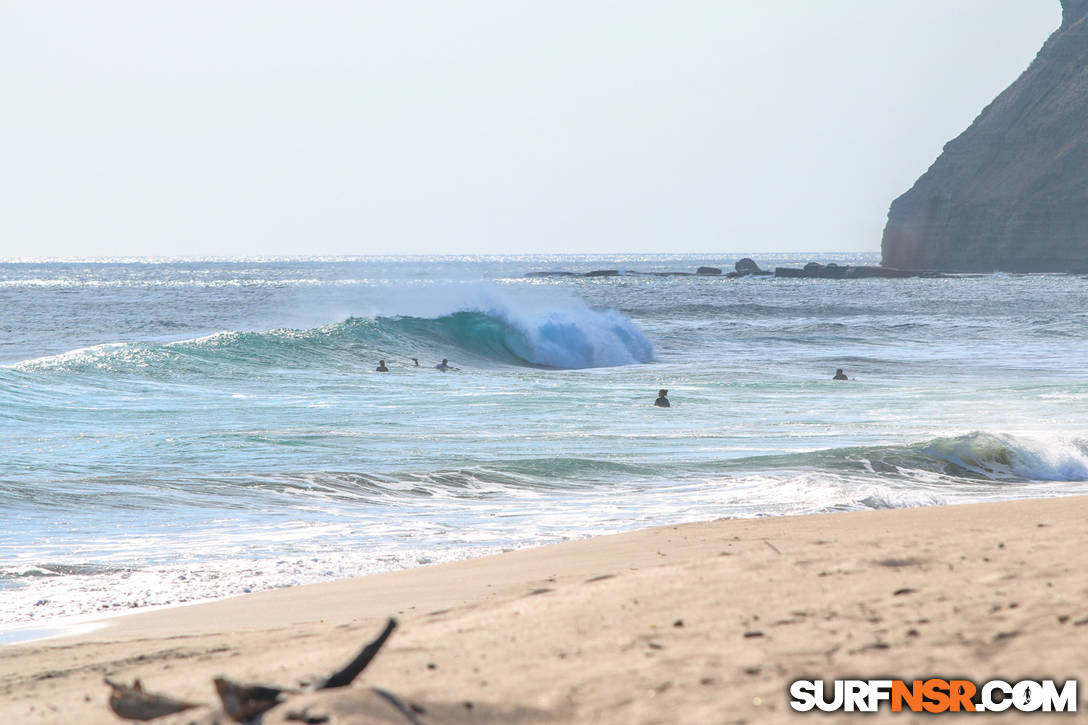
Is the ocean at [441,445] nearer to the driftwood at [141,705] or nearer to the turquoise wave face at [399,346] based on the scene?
the turquoise wave face at [399,346]

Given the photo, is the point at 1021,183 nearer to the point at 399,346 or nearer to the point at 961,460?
the point at 399,346

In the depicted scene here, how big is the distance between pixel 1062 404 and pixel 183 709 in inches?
664

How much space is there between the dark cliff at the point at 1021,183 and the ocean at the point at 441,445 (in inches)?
2975

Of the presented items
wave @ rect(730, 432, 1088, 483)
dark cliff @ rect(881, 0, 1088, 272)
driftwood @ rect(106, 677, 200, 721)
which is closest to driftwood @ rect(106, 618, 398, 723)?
driftwood @ rect(106, 677, 200, 721)

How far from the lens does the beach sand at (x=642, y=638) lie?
332 centimetres

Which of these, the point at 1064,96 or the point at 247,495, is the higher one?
the point at 1064,96

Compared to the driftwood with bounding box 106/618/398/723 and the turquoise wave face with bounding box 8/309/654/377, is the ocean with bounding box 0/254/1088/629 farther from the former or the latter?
the driftwood with bounding box 106/618/398/723

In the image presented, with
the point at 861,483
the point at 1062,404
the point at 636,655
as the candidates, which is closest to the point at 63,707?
the point at 636,655

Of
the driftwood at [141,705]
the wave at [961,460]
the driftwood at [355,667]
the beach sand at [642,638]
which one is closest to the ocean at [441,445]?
the wave at [961,460]

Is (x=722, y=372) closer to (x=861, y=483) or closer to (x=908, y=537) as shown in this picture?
(x=861, y=483)

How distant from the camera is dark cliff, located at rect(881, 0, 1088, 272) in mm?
101125

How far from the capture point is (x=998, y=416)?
16.2 meters

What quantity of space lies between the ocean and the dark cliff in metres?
75.6

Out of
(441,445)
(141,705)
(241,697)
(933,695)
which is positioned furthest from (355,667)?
(441,445)
